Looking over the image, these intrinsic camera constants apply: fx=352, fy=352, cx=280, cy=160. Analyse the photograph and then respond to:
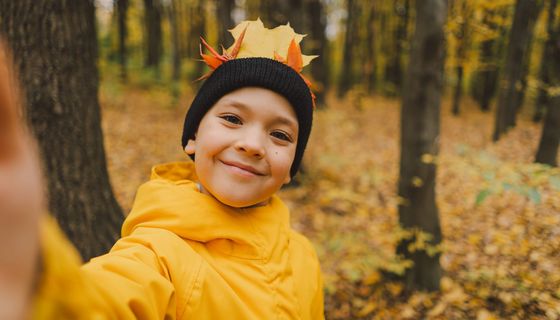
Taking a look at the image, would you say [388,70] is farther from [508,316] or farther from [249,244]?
[249,244]

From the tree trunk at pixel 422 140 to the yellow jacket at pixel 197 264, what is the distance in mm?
2424

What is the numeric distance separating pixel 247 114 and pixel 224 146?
6.5 inches

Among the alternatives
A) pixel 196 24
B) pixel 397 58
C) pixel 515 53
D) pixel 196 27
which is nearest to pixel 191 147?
pixel 515 53

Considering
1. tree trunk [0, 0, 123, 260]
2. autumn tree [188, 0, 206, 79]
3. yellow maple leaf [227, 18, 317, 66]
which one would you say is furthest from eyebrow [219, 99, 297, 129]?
autumn tree [188, 0, 206, 79]

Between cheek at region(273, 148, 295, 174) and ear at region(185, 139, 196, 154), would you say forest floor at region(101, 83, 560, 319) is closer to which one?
cheek at region(273, 148, 295, 174)

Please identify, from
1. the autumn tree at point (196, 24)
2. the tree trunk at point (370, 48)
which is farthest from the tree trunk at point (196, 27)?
the tree trunk at point (370, 48)

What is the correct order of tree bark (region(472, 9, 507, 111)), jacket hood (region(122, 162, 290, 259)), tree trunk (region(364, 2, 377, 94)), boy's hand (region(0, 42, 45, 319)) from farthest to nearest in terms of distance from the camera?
1. tree trunk (region(364, 2, 377, 94))
2. tree bark (region(472, 9, 507, 111))
3. jacket hood (region(122, 162, 290, 259))
4. boy's hand (region(0, 42, 45, 319))

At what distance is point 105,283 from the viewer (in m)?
0.96

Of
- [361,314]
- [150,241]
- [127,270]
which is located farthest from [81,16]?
[361,314]

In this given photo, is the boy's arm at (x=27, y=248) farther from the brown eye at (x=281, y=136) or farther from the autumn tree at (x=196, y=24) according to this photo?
Answer: the autumn tree at (x=196, y=24)

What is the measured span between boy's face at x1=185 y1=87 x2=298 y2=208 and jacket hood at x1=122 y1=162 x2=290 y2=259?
0.07 metres

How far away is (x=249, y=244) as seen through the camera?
1.45 m

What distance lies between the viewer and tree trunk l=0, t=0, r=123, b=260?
89.6 inches

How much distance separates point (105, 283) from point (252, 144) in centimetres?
70
